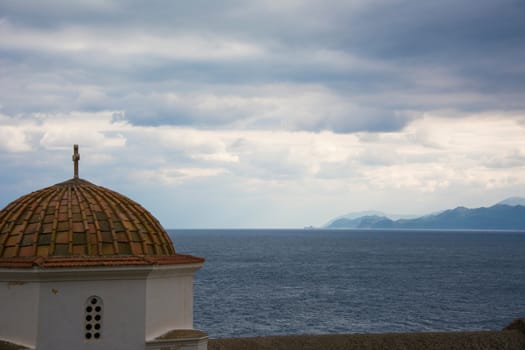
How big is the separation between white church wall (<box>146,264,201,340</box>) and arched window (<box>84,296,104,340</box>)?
0.76 meters

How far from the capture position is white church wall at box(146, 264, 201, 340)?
11.1m

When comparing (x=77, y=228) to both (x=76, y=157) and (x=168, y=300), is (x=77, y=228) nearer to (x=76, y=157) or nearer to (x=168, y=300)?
(x=168, y=300)

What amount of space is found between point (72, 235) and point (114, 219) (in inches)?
33.7

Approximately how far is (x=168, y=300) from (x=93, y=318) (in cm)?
133

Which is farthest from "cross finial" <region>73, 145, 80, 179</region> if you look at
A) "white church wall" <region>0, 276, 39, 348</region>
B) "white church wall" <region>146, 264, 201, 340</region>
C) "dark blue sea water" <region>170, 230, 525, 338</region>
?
"dark blue sea water" <region>170, 230, 525, 338</region>

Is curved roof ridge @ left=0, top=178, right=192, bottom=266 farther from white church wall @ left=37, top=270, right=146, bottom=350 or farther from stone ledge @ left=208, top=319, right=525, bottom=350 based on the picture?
stone ledge @ left=208, top=319, right=525, bottom=350

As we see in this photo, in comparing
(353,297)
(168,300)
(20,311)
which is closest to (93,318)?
(20,311)

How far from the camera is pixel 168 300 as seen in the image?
1154cm

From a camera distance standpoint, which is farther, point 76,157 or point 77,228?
point 76,157

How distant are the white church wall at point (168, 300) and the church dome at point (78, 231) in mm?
235

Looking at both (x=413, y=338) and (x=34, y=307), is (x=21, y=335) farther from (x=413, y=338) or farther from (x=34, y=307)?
(x=413, y=338)

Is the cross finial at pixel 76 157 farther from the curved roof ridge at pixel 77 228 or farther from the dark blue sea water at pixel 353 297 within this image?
A: the dark blue sea water at pixel 353 297

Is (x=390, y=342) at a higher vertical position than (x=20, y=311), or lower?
lower

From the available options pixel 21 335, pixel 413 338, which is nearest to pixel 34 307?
pixel 21 335
